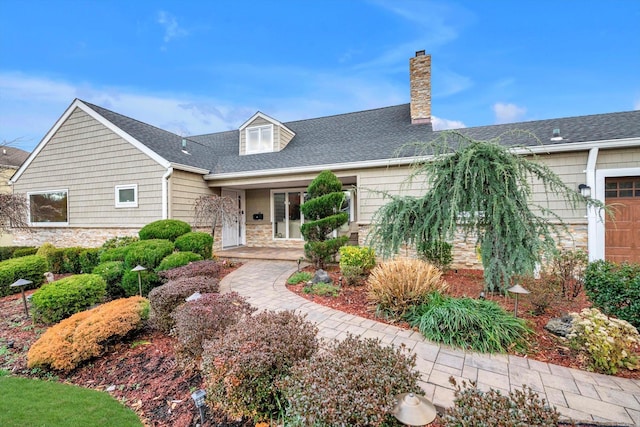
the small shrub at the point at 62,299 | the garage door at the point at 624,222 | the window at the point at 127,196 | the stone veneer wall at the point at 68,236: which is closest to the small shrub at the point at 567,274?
the garage door at the point at 624,222

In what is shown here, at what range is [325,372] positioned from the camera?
6.05 feet

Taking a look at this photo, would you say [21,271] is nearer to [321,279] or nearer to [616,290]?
[321,279]

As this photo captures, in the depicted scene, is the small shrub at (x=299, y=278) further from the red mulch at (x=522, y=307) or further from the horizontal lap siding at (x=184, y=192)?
the horizontal lap siding at (x=184, y=192)

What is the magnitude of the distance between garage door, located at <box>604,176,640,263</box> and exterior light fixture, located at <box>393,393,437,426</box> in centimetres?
810

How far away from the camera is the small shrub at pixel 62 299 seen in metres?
4.32

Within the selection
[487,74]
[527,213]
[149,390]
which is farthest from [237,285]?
[487,74]

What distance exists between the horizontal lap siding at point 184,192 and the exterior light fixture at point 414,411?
9.06 meters

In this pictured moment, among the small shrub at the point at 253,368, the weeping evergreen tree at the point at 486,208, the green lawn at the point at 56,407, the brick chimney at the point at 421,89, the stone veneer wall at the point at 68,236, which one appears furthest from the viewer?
the brick chimney at the point at 421,89

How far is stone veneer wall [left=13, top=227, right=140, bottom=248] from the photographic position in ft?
32.1

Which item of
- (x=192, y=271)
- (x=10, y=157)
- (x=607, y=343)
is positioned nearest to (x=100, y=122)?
(x=192, y=271)

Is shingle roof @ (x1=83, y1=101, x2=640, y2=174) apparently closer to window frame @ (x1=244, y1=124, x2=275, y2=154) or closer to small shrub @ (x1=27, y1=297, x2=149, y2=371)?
window frame @ (x1=244, y1=124, x2=275, y2=154)

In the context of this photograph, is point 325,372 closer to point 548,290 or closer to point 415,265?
point 415,265

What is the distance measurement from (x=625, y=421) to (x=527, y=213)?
Answer: 2.63 meters

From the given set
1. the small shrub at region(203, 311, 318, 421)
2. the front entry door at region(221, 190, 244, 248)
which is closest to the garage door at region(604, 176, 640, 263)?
the small shrub at region(203, 311, 318, 421)
